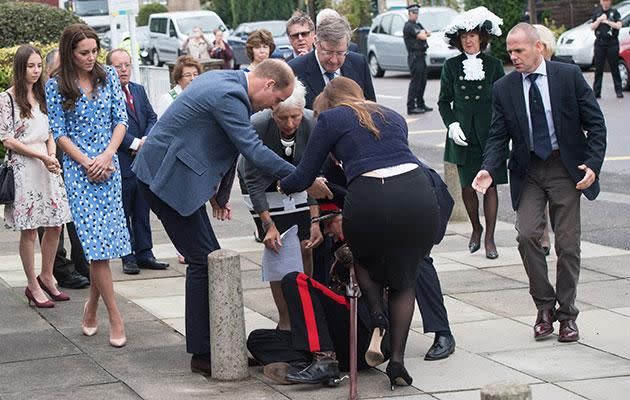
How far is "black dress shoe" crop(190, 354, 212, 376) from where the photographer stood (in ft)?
23.5

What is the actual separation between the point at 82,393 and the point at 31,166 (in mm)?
2666

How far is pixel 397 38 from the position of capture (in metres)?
32.3

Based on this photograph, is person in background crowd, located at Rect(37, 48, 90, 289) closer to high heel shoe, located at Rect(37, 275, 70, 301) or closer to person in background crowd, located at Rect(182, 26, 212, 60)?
high heel shoe, located at Rect(37, 275, 70, 301)

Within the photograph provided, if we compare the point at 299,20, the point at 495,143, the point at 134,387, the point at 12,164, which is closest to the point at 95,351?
the point at 134,387

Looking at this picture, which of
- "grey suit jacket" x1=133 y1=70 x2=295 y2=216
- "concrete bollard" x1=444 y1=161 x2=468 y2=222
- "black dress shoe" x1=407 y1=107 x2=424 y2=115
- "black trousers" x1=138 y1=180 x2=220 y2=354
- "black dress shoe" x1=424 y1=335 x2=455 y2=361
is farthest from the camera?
"black dress shoe" x1=407 y1=107 x2=424 y2=115

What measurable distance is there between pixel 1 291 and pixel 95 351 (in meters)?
2.19

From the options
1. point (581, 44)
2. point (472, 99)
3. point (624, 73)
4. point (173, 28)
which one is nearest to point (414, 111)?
point (624, 73)

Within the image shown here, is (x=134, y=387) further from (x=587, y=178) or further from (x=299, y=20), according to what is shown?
(x=299, y=20)

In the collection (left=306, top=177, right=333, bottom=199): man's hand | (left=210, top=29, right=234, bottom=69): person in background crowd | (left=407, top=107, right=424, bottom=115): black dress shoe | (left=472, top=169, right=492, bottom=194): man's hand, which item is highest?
(left=306, top=177, right=333, bottom=199): man's hand

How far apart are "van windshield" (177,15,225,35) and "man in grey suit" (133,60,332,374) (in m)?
34.2

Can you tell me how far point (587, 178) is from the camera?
755 cm

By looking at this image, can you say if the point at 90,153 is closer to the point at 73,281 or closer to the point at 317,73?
the point at 317,73

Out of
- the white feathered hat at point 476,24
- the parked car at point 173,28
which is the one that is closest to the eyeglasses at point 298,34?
the white feathered hat at point 476,24

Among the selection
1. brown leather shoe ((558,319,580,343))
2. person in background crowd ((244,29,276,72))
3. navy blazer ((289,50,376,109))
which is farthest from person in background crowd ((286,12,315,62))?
brown leather shoe ((558,319,580,343))
